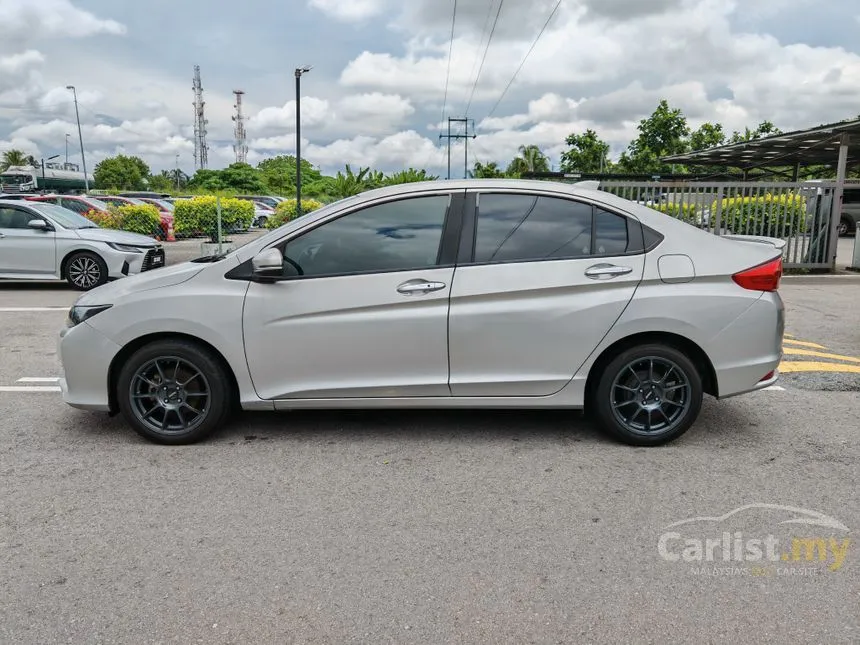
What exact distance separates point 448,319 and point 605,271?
998 millimetres

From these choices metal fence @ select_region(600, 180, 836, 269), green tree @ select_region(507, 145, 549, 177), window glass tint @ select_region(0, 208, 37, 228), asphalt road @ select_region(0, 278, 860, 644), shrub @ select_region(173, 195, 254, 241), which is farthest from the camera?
green tree @ select_region(507, 145, 549, 177)

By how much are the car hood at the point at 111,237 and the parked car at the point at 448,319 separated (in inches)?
340

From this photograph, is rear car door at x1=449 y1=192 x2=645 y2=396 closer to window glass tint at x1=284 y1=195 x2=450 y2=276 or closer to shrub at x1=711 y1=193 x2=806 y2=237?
window glass tint at x1=284 y1=195 x2=450 y2=276

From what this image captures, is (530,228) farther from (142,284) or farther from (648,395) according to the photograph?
(142,284)

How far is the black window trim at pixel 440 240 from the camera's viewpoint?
437 cm

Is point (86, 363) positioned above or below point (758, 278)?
below

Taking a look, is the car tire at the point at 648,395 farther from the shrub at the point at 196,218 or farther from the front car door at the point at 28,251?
the shrub at the point at 196,218

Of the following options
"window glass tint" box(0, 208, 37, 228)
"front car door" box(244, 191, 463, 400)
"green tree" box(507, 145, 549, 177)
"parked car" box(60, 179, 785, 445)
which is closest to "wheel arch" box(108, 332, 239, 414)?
"parked car" box(60, 179, 785, 445)

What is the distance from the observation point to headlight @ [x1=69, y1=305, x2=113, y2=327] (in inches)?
175

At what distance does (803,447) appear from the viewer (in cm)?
453

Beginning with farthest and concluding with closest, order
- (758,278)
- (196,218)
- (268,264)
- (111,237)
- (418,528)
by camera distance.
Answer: (196,218)
(111,237)
(758,278)
(268,264)
(418,528)

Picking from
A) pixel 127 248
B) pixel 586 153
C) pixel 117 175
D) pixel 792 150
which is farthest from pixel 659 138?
pixel 117 175

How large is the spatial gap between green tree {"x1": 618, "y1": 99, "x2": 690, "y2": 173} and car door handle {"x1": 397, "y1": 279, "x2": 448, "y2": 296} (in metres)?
47.0

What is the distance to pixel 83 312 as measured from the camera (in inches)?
176
